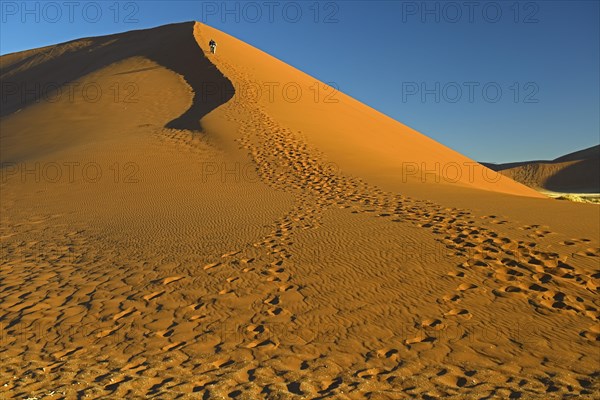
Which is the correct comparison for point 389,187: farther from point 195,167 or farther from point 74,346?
point 74,346

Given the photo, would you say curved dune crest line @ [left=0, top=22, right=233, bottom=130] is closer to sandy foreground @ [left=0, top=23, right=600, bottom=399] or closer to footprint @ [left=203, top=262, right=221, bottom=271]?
sandy foreground @ [left=0, top=23, right=600, bottom=399]

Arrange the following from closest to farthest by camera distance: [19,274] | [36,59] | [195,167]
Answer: [19,274]
[195,167]
[36,59]

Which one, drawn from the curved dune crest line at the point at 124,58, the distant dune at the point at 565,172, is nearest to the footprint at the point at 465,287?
the curved dune crest line at the point at 124,58

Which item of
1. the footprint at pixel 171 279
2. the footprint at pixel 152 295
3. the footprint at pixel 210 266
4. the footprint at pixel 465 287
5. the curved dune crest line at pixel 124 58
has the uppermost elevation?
the curved dune crest line at pixel 124 58

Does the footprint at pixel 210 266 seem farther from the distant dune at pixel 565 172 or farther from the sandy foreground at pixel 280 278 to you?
the distant dune at pixel 565 172

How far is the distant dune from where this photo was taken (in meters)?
74.6

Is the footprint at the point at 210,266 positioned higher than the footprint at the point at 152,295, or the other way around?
the footprint at the point at 210,266

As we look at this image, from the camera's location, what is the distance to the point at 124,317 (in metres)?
6.62

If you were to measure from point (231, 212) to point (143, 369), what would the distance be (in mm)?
6173

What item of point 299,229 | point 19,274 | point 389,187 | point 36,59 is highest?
point 36,59

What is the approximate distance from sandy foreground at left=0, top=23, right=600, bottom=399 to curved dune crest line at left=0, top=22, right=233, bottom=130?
5.89m

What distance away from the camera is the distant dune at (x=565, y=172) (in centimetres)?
7462

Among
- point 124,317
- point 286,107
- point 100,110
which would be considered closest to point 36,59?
point 100,110

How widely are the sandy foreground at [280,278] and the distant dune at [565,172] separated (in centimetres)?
6590
